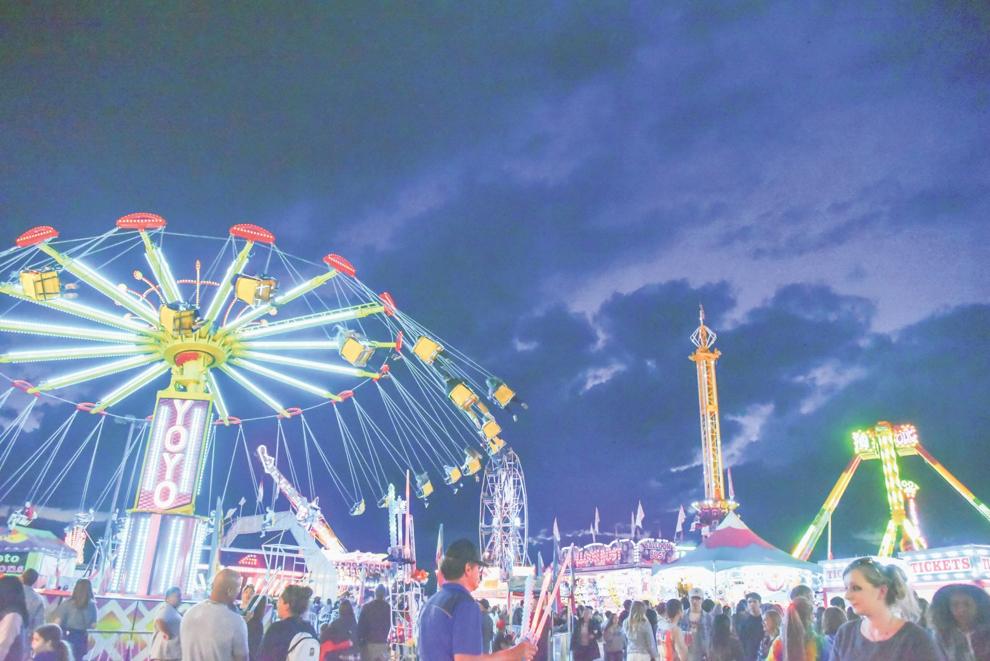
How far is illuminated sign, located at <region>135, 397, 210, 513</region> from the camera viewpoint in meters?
18.2

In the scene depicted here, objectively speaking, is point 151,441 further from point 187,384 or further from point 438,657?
point 438,657

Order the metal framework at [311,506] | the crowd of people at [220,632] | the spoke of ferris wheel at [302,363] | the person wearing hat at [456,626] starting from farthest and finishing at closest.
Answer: the metal framework at [311,506], the spoke of ferris wheel at [302,363], the crowd of people at [220,632], the person wearing hat at [456,626]

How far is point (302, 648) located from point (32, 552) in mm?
44610

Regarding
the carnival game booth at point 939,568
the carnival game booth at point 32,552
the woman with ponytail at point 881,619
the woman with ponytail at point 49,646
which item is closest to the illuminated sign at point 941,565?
the carnival game booth at point 939,568

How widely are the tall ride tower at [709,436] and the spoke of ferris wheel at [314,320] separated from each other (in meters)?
49.3

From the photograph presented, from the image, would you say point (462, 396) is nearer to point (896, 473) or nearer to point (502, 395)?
point (502, 395)

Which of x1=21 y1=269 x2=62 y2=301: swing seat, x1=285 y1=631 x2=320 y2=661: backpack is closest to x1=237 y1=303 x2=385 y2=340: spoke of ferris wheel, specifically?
x1=21 y1=269 x2=62 y2=301: swing seat

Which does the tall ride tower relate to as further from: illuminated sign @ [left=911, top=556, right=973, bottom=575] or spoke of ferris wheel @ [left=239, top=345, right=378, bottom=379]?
spoke of ferris wheel @ [left=239, top=345, right=378, bottom=379]

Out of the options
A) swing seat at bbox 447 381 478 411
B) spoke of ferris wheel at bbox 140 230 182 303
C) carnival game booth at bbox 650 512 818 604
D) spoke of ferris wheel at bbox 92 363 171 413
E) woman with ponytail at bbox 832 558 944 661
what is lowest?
woman with ponytail at bbox 832 558 944 661

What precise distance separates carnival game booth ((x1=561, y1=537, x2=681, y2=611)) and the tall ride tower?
580 cm

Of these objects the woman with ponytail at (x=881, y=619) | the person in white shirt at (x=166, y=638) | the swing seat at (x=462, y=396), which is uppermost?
the swing seat at (x=462, y=396)

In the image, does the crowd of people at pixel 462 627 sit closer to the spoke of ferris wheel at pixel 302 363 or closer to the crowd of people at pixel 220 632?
the crowd of people at pixel 220 632

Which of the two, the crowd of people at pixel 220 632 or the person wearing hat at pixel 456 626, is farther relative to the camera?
the crowd of people at pixel 220 632

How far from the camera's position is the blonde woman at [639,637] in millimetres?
10406
